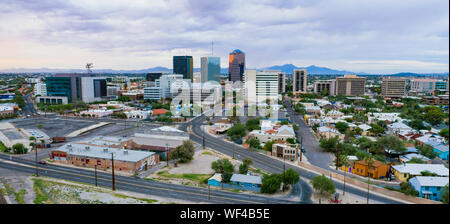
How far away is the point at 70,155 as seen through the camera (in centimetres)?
1023

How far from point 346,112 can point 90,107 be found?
2136 cm

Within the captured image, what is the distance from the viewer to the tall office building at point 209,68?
46784 mm

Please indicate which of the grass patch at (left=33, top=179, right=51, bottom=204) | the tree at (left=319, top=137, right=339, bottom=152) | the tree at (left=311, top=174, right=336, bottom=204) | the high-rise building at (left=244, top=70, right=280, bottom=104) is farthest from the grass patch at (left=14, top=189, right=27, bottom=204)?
the high-rise building at (left=244, top=70, right=280, bottom=104)

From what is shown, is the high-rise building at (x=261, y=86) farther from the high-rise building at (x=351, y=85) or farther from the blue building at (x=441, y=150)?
the blue building at (x=441, y=150)

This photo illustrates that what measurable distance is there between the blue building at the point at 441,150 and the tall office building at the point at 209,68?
124 ft

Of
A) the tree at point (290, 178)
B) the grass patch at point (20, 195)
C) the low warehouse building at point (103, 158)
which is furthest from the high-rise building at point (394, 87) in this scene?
the grass patch at point (20, 195)

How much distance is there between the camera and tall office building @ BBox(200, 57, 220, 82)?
46.8 meters

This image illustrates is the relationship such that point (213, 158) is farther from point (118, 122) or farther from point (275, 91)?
point (275, 91)

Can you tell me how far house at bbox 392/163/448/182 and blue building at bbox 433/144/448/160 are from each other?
2.73 meters

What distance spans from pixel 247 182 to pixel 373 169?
412cm

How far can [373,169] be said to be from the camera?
9.09 m

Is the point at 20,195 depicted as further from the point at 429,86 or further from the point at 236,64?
the point at 429,86

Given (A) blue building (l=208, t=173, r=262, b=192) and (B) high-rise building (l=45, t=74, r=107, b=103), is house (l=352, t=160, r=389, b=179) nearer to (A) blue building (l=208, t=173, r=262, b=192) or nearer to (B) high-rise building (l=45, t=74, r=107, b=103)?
(A) blue building (l=208, t=173, r=262, b=192)
